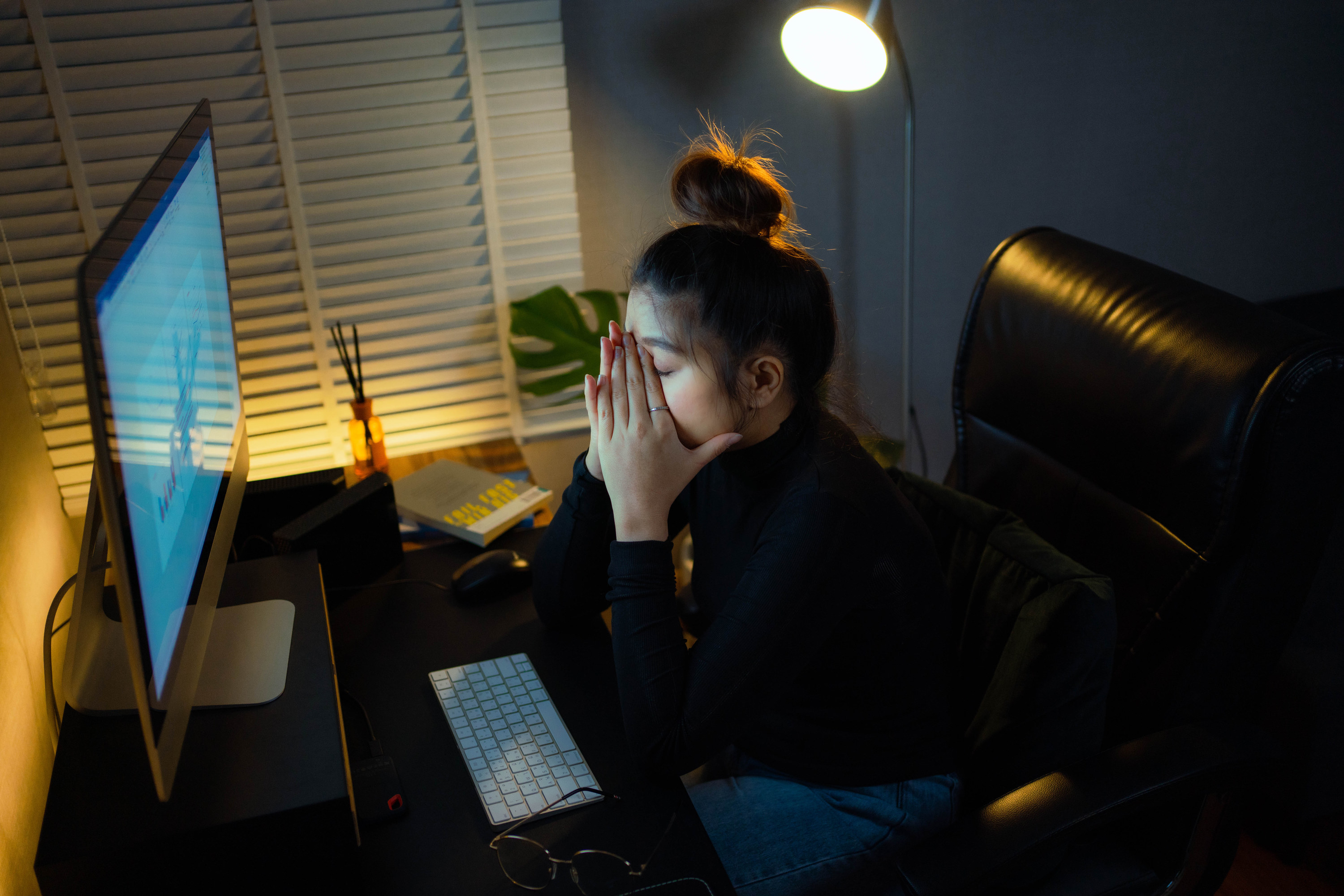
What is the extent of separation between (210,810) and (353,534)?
0.59m

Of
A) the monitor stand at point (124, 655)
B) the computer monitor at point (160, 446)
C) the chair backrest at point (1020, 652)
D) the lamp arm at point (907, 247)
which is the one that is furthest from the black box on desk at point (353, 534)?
the lamp arm at point (907, 247)

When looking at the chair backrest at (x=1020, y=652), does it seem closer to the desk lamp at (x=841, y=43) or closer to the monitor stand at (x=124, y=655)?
the monitor stand at (x=124, y=655)

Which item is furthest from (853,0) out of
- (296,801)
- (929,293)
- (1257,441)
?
(296,801)

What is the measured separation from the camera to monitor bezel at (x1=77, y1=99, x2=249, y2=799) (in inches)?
21.7

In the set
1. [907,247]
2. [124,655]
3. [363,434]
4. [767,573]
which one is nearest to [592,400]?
[767,573]

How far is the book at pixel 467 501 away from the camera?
1440 millimetres

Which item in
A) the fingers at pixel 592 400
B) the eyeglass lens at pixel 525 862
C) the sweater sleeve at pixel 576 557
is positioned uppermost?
the fingers at pixel 592 400

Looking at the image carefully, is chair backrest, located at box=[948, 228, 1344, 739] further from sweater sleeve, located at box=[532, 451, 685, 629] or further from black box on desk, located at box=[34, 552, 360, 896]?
black box on desk, located at box=[34, 552, 360, 896]

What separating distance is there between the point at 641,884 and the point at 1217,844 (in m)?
0.68

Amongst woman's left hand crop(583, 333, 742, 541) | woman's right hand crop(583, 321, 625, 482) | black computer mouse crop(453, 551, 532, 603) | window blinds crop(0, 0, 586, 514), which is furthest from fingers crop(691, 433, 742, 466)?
window blinds crop(0, 0, 586, 514)

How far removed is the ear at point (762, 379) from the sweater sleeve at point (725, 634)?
0.12 metres

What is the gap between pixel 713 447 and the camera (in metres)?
1.02

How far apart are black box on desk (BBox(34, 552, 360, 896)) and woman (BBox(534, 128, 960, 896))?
1.00 ft

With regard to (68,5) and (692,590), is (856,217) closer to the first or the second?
(692,590)
